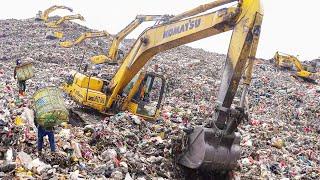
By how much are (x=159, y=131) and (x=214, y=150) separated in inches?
114

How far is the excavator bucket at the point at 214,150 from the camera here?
6234 millimetres

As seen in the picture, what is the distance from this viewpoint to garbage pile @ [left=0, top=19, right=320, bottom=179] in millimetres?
6137

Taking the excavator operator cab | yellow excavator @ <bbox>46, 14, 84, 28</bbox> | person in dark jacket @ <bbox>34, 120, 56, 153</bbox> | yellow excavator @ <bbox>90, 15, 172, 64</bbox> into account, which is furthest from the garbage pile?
yellow excavator @ <bbox>46, 14, 84, 28</bbox>

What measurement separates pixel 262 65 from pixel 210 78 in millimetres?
7029

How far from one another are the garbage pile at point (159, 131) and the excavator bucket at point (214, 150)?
28 cm

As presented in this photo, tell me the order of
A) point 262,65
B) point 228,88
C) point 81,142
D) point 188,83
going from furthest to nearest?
point 262,65, point 188,83, point 81,142, point 228,88

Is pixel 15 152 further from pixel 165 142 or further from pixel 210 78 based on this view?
pixel 210 78

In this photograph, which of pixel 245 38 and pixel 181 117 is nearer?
pixel 245 38

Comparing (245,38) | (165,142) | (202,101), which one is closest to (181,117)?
(202,101)

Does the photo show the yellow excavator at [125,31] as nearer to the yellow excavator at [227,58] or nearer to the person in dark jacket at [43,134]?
the yellow excavator at [227,58]

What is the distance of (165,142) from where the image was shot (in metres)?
7.57

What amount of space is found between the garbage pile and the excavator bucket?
0.92ft

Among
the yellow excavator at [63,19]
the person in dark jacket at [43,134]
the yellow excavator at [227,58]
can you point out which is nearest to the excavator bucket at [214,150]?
the yellow excavator at [227,58]

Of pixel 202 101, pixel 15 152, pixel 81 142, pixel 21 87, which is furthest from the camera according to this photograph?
pixel 202 101
